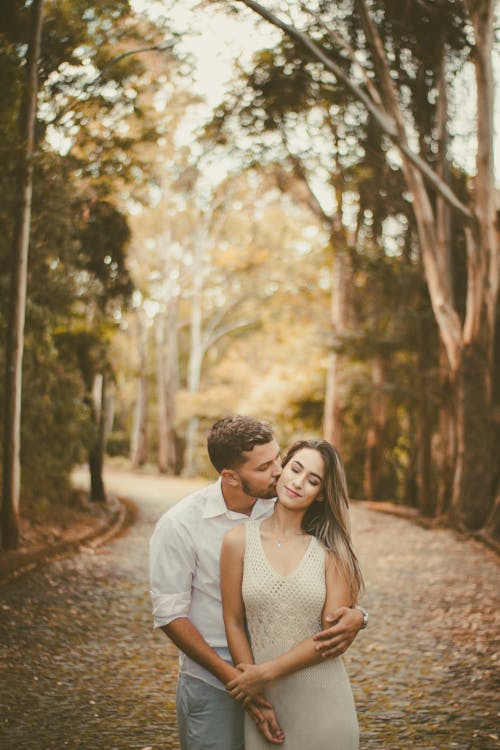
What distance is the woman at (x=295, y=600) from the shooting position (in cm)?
274

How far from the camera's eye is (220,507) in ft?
10.0

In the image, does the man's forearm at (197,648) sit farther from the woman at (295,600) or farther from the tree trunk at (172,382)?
the tree trunk at (172,382)

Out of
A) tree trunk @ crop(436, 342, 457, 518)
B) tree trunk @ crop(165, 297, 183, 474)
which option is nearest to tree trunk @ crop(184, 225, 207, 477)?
tree trunk @ crop(165, 297, 183, 474)

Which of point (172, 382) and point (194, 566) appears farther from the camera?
point (172, 382)

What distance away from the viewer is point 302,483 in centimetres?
288

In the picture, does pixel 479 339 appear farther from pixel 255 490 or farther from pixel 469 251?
pixel 255 490

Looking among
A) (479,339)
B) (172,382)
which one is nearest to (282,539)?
(479,339)

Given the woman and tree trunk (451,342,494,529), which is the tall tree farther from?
the woman

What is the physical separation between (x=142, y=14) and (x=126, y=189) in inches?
306

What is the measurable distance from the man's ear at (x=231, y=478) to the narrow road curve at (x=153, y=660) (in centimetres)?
256

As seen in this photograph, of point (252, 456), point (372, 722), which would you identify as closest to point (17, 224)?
point (372, 722)

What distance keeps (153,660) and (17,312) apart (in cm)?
534

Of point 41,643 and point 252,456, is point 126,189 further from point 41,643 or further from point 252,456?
point 252,456

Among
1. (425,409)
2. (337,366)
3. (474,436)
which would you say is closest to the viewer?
(474,436)
